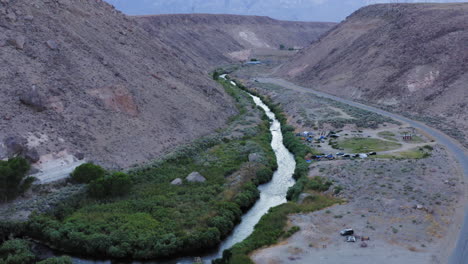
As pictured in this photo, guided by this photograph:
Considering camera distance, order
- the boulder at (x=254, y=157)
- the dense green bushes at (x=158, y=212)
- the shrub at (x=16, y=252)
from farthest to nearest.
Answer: the boulder at (x=254, y=157)
the dense green bushes at (x=158, y=212)
the shrub at (x=16, y=252)

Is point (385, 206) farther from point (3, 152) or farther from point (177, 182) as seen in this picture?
point (3, 152)

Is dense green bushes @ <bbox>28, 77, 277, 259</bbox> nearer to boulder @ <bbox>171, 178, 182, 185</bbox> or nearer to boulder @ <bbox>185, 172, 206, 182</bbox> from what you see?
boulder @ <bbox>171, 178, 182, 185</bbox>

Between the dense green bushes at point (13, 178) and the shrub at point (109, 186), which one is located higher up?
the dense green bushes at point (13, 178)

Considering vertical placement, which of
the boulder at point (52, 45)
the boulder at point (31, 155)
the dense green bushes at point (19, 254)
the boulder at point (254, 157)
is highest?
the boulder at point (52, 45)

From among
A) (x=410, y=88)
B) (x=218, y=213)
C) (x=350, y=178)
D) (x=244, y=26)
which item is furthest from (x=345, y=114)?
(x=244, y=26)

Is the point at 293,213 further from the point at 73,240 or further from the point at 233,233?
the point at 73,240

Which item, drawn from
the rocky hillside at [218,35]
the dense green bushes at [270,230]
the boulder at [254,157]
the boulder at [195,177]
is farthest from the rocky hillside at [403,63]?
the boulder at [195,177]

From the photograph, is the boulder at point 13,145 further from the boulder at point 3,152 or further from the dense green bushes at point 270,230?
the dense green bushes at point 270,230
